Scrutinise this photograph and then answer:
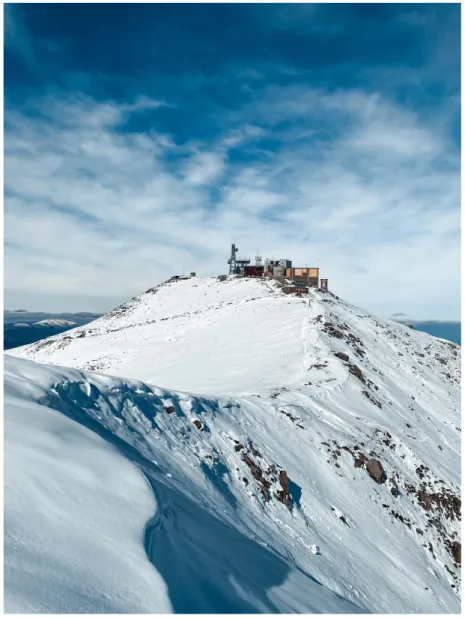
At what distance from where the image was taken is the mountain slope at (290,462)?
26.9 feet

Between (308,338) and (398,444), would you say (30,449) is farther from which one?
(308,338)

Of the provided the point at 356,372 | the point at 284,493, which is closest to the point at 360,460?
the point at 284,493

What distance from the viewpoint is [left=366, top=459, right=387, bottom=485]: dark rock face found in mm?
18734

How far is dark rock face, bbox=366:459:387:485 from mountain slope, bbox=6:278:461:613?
0.31ft

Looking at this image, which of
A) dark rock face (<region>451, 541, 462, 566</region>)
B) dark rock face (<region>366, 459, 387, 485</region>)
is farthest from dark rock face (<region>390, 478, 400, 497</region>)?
dark rock face (<region>451, 541, 462, 566</region>)

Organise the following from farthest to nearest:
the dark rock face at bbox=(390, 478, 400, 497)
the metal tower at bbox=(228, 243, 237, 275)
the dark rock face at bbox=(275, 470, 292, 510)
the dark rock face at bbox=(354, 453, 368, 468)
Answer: the metal tower at bbox=(228, 243, 237, 275) → the dark rock face at bbox=(354, 453, 368, 468) → the dark rock face at bbox=(390, 478, 400, 497) → the dark rock face at bbox=(275, 470, 292, 510)

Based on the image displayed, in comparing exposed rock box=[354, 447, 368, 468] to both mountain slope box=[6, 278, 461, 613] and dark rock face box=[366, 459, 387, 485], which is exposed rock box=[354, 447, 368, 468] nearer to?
mountain slope box=[6, 278, 461, 613]

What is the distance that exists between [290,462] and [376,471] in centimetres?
507

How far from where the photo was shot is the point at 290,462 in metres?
16.7

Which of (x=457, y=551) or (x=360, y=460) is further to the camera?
(x=360, y=460)

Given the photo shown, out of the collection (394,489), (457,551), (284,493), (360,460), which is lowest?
(457,551)

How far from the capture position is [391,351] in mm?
39938

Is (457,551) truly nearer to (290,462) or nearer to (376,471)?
(376,471)

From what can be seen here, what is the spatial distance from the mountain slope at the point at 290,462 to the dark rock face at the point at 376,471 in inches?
3.7
